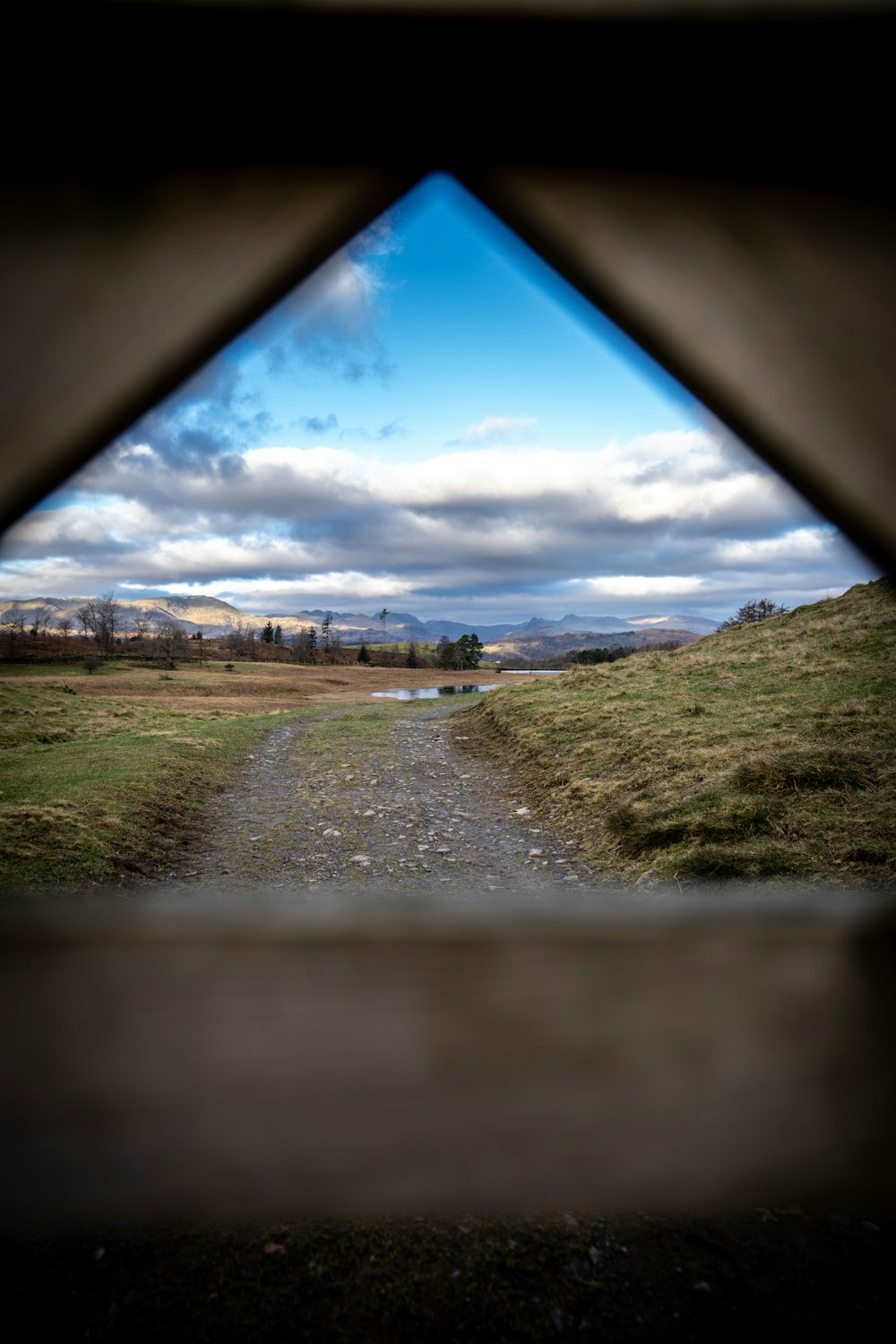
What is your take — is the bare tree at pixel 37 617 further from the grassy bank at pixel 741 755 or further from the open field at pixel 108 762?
the open field at pixel 108 762

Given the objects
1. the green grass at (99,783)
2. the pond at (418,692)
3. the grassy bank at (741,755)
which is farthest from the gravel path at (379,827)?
the pond at (418,692)

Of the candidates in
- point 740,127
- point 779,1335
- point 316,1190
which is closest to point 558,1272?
point 779,1335

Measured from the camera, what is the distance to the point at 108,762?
43.5 feet

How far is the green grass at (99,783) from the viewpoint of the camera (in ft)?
24.4

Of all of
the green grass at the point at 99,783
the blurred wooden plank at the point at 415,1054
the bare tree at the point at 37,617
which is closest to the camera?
the blurred wooden plank at the point at 415,1054

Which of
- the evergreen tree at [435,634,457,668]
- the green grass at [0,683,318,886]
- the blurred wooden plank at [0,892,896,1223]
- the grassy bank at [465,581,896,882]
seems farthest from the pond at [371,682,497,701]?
the blurred wooden plank at [0,892,896,1223]

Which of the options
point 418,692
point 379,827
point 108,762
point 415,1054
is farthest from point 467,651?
point 415,1054

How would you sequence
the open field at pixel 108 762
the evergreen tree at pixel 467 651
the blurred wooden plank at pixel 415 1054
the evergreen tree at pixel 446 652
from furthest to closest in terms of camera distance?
the evergreen tree at pixel 446 652, the evergreen tree at pixel 467 651, the open field at pixel 108 762, the blurred wooden plank at pixel 415 1054

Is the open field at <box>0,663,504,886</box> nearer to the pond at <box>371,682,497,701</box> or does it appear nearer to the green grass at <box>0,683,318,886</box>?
the green grass at <box>0,683,318,886</box>

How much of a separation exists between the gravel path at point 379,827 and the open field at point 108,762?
753mm

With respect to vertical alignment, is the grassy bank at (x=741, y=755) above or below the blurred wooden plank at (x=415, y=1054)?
below

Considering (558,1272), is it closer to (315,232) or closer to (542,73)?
(315,232)

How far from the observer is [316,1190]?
56 cm

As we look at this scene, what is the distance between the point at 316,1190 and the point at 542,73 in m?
1.12
